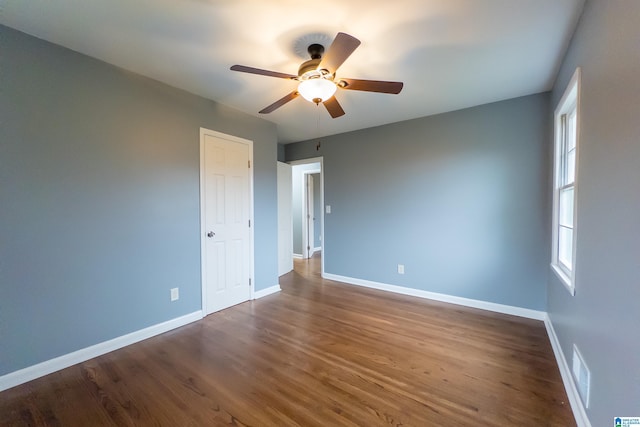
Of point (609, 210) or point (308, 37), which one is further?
point (308, 37)

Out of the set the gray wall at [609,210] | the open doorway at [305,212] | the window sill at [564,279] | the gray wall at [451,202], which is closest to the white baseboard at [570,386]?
the gray wall at [609,210]

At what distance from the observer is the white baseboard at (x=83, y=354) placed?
1793 mm

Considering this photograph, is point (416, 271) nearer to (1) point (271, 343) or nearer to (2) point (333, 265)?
(2) point (333, 265)

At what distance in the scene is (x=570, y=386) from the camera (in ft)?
5.47

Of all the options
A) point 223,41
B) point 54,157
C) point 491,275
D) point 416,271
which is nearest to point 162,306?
point 54,157

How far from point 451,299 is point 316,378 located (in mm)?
2275

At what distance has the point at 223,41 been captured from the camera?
191 cm

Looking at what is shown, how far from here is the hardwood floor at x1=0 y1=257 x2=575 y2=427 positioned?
5.09 feet

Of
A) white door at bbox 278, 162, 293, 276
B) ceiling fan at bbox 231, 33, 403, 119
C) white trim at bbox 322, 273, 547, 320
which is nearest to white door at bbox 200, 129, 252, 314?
white door at bbox 278, 162, 293, 276

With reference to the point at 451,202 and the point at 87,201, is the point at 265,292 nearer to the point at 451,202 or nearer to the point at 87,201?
the point at 87,201

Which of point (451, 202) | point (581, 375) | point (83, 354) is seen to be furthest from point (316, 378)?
point (451, 202)

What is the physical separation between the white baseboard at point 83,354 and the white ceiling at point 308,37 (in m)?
2.38

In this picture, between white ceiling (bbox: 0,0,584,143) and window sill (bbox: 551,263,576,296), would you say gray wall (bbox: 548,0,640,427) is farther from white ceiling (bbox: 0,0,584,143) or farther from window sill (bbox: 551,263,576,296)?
white ceiling (bbox: 0,0,584,143)

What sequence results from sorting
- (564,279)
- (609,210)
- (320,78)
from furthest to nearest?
(564,279), (320,78), (609,210)
